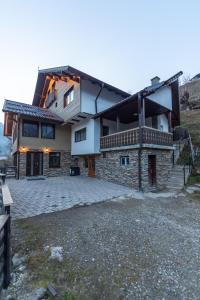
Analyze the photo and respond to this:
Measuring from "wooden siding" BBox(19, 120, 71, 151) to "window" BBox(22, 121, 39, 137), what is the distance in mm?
395

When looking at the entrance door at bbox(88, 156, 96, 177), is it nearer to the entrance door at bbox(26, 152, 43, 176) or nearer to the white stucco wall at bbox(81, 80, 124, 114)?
the white stucco wall at bbox(81, 80, 124, 114)

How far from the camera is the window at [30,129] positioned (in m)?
15.6

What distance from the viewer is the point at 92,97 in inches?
574

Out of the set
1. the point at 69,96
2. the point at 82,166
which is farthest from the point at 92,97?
the point at 82,166

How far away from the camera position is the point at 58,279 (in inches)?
116

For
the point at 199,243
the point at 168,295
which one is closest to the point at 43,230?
the point at 168,295

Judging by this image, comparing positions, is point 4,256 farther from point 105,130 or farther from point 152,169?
point 105,130

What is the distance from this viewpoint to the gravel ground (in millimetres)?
2818

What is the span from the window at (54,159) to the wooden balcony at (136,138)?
611 cm

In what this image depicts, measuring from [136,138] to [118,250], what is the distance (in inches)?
302

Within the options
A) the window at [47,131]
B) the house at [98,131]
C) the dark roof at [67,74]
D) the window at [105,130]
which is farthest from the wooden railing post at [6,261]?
the window at [47,131]

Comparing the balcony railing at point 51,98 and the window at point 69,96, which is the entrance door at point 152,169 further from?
the balcony railing at point 51,98

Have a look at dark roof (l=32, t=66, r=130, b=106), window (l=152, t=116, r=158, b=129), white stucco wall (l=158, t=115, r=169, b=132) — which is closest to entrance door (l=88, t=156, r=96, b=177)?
window (l=152, t=116, r=158, b=129)

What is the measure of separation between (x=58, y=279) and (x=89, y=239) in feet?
4.87
